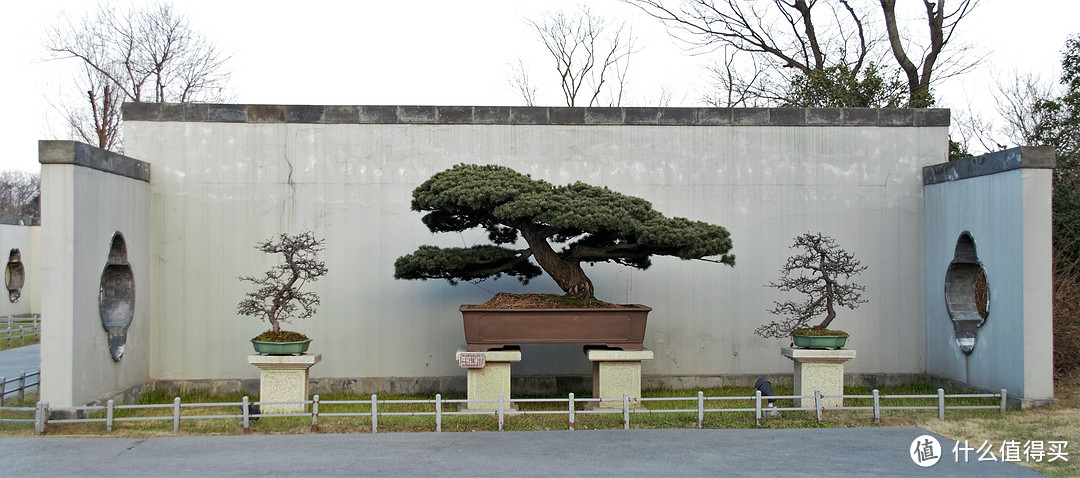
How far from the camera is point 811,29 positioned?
19609mm

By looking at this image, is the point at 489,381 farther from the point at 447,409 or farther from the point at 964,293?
the point at 964,293

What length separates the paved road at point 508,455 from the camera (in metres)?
6.27

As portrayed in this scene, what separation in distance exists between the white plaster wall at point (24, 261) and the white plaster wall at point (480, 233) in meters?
17.1

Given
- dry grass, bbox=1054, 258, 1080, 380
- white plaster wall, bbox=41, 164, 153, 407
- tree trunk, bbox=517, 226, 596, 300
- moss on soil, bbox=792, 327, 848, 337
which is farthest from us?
dry grass, bbox=1054, 258, 1080, 380

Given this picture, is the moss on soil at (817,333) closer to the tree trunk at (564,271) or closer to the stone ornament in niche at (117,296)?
the tree trunk at (564,271)

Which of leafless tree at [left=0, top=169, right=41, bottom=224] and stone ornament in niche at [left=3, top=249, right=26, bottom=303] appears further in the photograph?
leafless tree at [left=0, top=169, right=41, bottom=224]

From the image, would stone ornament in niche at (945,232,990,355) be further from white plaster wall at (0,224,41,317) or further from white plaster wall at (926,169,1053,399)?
white plaster wall at (0,224,41,317)

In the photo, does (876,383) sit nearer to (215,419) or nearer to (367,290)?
(367,290)

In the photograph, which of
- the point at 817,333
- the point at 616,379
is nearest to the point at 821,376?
the point at 817,333

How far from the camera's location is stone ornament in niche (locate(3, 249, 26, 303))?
24.0 metres

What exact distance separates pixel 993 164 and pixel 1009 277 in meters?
1.24

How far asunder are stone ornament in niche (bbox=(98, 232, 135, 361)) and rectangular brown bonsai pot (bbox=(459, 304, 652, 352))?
3744 millimetres

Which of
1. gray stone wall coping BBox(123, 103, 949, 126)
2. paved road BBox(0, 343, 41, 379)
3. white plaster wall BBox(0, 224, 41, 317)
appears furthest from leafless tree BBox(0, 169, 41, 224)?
→ gray stone wall coping BBox(123, 103, 949, 126)

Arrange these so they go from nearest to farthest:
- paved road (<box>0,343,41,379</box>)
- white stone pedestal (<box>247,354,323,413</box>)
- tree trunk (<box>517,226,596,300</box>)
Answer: white stone pedestal (<box>247,354,323,413</box>)
tree trunk (<box>517,226,596,300</box>)
paved road (<box>0,343,41,379</box>)
